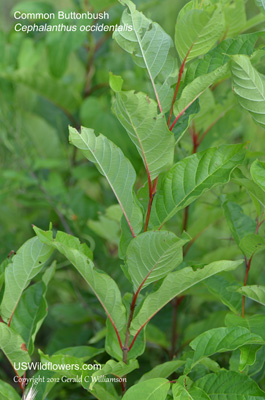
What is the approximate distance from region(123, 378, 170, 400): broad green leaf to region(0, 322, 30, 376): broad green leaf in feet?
0.49

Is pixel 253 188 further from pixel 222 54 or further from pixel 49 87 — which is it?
pixel 49 87

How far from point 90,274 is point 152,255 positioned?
8cm

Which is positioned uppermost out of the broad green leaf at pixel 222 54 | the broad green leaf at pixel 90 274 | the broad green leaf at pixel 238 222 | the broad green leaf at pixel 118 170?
the broad green leaf at pixel 222 54

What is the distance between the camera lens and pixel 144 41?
546mm

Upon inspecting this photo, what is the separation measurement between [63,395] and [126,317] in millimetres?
553

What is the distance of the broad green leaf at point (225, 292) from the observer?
663 millimetres

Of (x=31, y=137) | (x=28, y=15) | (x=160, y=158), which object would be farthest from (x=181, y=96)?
(x=31, y=137)

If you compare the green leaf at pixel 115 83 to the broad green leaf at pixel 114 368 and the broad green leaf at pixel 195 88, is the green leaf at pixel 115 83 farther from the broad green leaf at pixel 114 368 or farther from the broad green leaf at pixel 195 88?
the broad green leaf at pixel 114 368

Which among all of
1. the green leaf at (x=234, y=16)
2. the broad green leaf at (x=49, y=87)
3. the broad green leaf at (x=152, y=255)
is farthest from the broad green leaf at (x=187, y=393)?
the broad green leaf at (x=49, y=87)

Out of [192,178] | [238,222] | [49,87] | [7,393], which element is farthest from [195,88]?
[49,87]

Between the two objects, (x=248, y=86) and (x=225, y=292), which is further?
(x=225, y=292)

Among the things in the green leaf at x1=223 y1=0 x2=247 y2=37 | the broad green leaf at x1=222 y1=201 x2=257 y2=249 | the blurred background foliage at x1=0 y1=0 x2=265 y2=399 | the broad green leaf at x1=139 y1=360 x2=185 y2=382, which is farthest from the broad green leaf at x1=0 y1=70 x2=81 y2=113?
the broad green leaf at x1=139 y1=360 x2=185 y2=382

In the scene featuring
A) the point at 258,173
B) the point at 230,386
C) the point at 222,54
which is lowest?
the point at 230,386

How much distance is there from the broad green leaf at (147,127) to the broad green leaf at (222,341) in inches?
7.4
